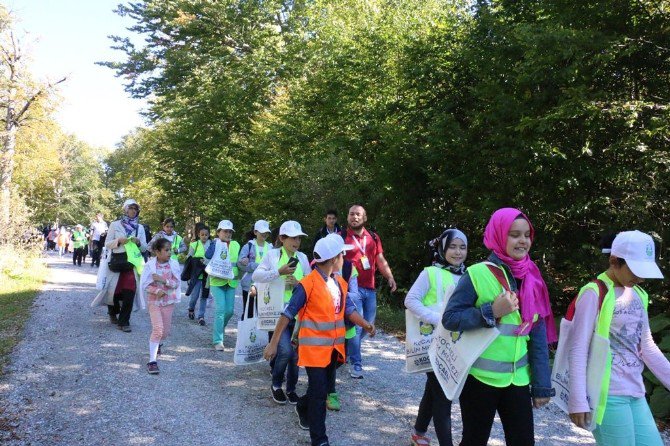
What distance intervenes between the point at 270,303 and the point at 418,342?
6.86ft

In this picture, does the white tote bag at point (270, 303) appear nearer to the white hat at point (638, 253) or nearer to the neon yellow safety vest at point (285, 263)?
the neon yellow safety vest at point (285, 263)

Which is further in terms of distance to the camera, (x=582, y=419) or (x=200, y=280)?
(x=200, y=280)

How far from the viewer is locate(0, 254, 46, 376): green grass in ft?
27.7

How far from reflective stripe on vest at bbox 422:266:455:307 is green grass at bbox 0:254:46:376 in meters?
5.11

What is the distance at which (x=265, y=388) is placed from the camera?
6.60 metres

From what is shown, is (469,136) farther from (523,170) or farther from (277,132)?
(277,132)

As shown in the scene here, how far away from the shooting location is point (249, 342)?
6441 mm

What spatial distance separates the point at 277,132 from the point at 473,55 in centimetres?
1007

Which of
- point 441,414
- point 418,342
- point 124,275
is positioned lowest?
point 441,414

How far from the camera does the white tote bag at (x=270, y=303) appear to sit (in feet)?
20.7

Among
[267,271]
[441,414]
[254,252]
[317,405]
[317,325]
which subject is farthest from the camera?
[254,252]

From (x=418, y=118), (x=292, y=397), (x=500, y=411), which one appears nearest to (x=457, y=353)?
(x=500, y=411)

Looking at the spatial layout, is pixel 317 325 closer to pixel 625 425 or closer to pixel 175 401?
pixel 175 401

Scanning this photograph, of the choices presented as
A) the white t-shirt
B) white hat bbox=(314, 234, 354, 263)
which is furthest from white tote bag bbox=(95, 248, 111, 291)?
the white t-shirt
